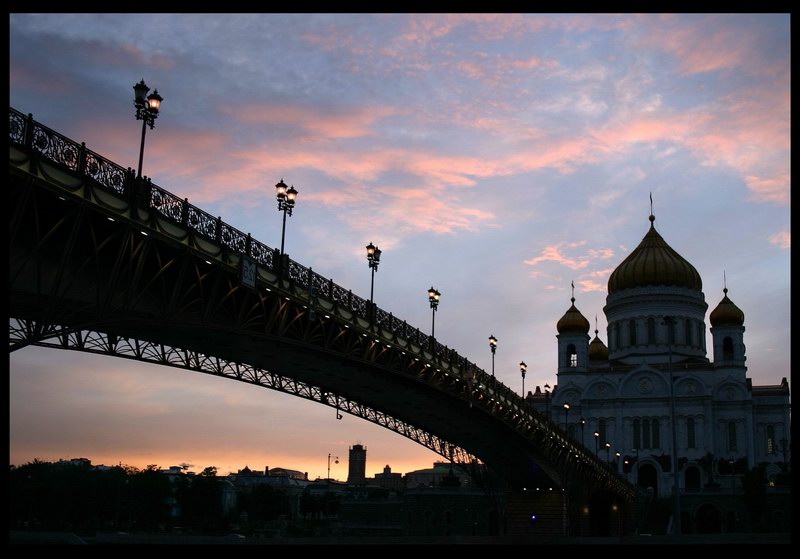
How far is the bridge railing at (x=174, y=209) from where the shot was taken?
89.2 ft

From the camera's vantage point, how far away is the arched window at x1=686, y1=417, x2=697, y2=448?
383ft

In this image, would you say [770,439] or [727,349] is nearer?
[770,439]

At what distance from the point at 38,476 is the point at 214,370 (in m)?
83.1

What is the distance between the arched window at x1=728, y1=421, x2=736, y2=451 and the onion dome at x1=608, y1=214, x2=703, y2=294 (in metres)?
18.7

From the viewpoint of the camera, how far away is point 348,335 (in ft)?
155

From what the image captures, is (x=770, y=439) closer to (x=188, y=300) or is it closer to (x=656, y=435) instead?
(x=656, y=435)

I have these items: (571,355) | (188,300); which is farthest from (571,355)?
(188,300)

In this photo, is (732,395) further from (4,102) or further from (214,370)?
(4,102)

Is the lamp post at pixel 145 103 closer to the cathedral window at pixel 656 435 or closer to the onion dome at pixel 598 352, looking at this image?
the cathedral window at pixel 656 435

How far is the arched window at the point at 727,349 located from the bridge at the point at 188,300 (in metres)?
64.1

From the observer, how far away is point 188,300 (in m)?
37.4

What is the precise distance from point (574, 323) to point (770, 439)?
28093 millimetres

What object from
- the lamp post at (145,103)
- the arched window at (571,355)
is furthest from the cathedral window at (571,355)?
the lamp post at (145,103)

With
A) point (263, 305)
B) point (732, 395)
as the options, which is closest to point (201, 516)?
point (732, 395)
